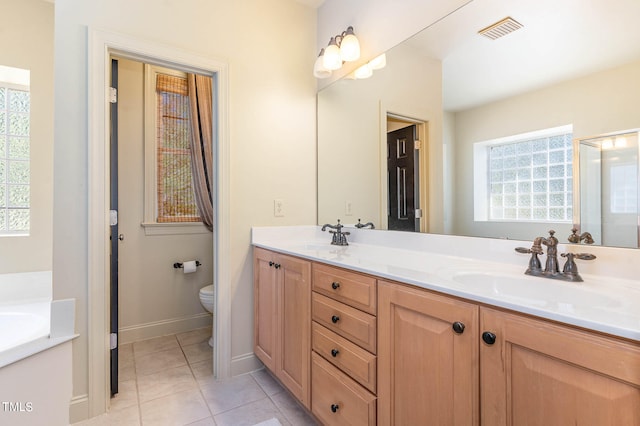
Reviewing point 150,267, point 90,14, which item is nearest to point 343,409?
point 150,267

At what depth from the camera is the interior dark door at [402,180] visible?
1.65 metres

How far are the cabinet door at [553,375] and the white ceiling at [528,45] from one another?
942 millimetres

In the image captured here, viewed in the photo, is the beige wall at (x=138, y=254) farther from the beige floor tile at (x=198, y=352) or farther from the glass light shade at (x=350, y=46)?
the glass light shade at (x=350, y=46)

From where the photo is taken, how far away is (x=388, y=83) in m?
1.80

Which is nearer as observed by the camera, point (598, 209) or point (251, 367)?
point (598, 209)

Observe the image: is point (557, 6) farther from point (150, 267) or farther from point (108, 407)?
point (150, 267)

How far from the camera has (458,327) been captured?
81 centimetres

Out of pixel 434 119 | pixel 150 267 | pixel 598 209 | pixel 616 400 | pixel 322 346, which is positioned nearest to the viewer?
pixel 616 400

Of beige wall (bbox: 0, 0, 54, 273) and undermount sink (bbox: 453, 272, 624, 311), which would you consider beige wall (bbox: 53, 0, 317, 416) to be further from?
undermount sink (bbox: 453, 272, 624, 311)

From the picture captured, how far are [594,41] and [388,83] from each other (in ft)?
3.14

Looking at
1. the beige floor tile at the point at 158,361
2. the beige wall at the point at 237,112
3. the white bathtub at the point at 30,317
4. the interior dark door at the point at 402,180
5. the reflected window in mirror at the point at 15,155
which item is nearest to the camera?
the white bathtub at the point at 30,317

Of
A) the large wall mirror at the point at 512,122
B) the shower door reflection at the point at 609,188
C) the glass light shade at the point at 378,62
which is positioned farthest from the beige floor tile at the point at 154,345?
the shower door reflection at the point at 609,188

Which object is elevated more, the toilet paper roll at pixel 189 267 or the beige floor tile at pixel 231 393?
the toilet paper roll at pixel 189 267

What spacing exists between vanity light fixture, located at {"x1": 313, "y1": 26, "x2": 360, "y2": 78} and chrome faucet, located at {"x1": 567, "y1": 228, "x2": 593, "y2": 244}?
1491 millimetres
